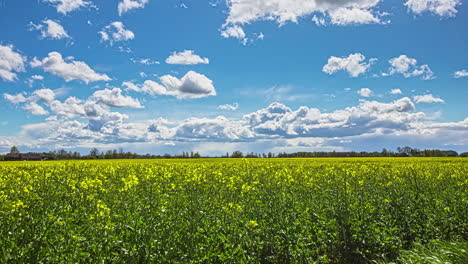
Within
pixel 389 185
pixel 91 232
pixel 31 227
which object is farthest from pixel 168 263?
pixel 389 185

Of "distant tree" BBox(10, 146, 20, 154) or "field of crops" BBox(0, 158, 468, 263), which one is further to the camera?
"distant tree" BBox(10, 146, 20, 154)

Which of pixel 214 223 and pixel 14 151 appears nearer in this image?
pixel 214 223

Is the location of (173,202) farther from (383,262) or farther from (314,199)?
(383,262)

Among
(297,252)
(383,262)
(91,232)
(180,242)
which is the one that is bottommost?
(383,262)

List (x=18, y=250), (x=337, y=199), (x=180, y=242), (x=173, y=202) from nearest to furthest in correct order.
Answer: (x=18, y=250) < (x=180, y=242) < (x=173, y=202) < (x=337, y=199)

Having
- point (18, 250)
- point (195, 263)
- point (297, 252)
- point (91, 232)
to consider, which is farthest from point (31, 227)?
point (297, 252)

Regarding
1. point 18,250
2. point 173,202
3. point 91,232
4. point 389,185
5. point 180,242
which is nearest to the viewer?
point 18,250

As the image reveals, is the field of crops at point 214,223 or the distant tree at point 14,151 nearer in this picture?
the field of crops at point 214,223

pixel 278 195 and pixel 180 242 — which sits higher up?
pixel 278 195

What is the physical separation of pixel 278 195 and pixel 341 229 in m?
2.08

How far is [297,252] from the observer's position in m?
6.26

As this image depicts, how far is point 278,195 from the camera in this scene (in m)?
7.75

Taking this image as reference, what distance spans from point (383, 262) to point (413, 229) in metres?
2.46

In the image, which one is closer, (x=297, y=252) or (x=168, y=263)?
(x=168, y=263)
